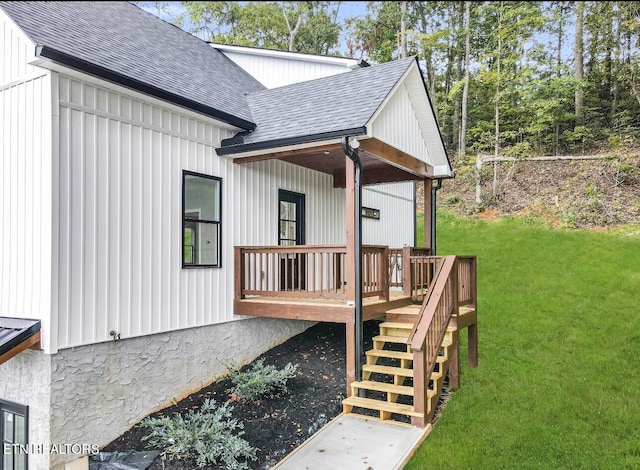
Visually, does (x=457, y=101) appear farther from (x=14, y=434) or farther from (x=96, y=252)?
(x=14, y=434)

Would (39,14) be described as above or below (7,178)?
above

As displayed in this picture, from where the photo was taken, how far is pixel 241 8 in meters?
23.0

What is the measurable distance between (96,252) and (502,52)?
62.1 feet

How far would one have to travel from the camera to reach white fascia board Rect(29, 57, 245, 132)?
4969 mm

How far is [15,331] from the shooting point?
4.95 m

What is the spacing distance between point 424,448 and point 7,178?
552cm

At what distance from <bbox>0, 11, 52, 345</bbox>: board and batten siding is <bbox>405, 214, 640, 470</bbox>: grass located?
4396 millimetres

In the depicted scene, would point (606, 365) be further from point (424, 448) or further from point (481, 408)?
point (424, 448)

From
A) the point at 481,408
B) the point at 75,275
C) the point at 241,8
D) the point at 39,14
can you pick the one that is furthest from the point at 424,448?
the point at 241,8

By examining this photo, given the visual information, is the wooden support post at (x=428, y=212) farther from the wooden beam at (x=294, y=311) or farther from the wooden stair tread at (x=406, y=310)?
the wooden beam at (x=294, y=311)

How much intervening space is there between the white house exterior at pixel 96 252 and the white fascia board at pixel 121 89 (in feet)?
0.07

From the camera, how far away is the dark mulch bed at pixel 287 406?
536 cm

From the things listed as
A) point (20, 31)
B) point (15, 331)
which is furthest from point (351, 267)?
point (20, 31)

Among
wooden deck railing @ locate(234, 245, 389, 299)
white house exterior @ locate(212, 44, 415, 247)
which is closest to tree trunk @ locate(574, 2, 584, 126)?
white house exterior @ locate(212, 44, 415, 247)
